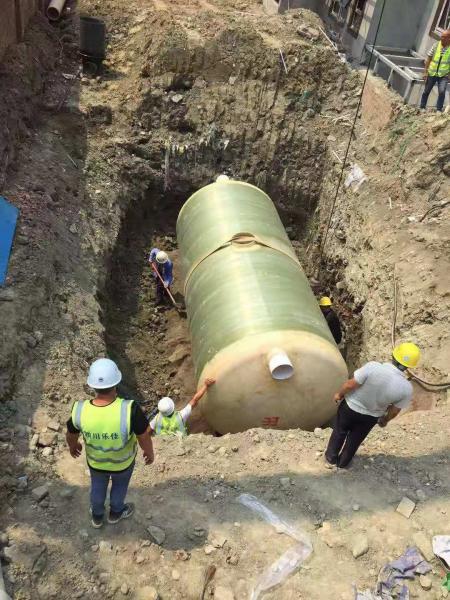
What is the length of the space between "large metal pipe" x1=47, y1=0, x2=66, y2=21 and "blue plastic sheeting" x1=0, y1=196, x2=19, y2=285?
7.39 meters

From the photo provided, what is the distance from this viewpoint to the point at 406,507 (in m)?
5.02

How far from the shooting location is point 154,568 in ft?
14.2

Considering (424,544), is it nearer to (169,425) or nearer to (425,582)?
(425,582)

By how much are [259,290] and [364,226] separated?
397 centimetres

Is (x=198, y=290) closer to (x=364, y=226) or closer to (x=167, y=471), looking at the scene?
(x=167, y=471)

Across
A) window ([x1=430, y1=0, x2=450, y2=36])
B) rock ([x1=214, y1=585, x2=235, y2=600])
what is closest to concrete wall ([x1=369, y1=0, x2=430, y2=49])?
window ([x1=430, y1=0, x2=450, y2=36])

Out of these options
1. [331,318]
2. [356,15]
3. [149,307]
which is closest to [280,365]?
[331,318]

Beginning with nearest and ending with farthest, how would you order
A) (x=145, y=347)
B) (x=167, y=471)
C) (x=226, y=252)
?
(x=167, y=471), (x=226, y=252), (x=145, y=347)

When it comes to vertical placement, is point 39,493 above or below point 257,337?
below

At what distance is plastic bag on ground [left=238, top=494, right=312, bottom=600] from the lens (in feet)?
14.3

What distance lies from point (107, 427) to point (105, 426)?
0.02 metres

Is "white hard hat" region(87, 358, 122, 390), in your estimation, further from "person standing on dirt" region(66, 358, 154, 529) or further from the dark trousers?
the dark trousers

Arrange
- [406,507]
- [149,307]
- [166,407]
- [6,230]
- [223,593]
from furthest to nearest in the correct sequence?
[149,307], [6,230], [166,407], [406,507], [223,593]

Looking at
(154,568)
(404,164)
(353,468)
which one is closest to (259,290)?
(353,468)
